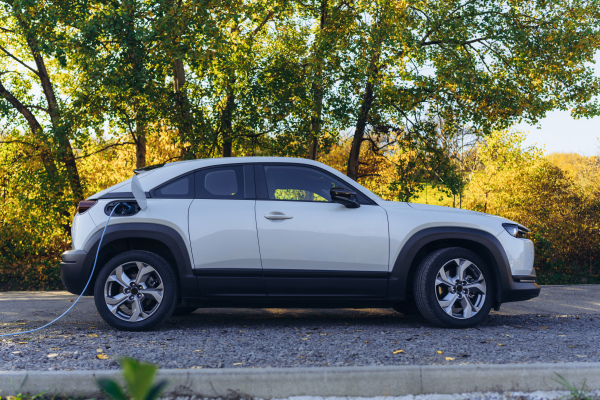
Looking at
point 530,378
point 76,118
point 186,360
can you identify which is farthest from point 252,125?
point 530,378

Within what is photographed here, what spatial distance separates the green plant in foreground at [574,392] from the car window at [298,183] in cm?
278

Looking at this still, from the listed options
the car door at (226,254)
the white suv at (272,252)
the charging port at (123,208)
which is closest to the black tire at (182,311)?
the white suv at (272,252)

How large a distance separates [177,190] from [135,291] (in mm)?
1074

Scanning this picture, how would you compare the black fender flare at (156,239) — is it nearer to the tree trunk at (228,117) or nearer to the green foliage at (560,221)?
the tree trunk at (228,117)

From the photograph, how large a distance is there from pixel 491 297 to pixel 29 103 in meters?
15.6

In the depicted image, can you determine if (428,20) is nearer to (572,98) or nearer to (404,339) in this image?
(572,98)

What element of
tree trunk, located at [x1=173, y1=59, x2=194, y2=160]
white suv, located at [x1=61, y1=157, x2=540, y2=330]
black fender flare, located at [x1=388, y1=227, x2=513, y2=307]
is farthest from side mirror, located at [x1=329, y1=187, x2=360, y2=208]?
tree trunk, located at [x1=173, y1=59, x2=194, y2=160]

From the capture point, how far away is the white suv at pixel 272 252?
5340mm

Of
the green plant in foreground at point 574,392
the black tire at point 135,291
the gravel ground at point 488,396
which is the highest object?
the black tire at point 135,291

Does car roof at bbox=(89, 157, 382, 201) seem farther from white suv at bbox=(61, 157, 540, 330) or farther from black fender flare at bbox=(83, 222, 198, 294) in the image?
black fender flare at bbox=(83, 222, 198, 294)

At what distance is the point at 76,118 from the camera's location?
12766 millimetres

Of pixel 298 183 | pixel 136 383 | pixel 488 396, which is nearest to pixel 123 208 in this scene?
pixel 298 183

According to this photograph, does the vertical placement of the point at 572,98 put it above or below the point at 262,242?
above

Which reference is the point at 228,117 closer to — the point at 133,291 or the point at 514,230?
the point at 133,291
